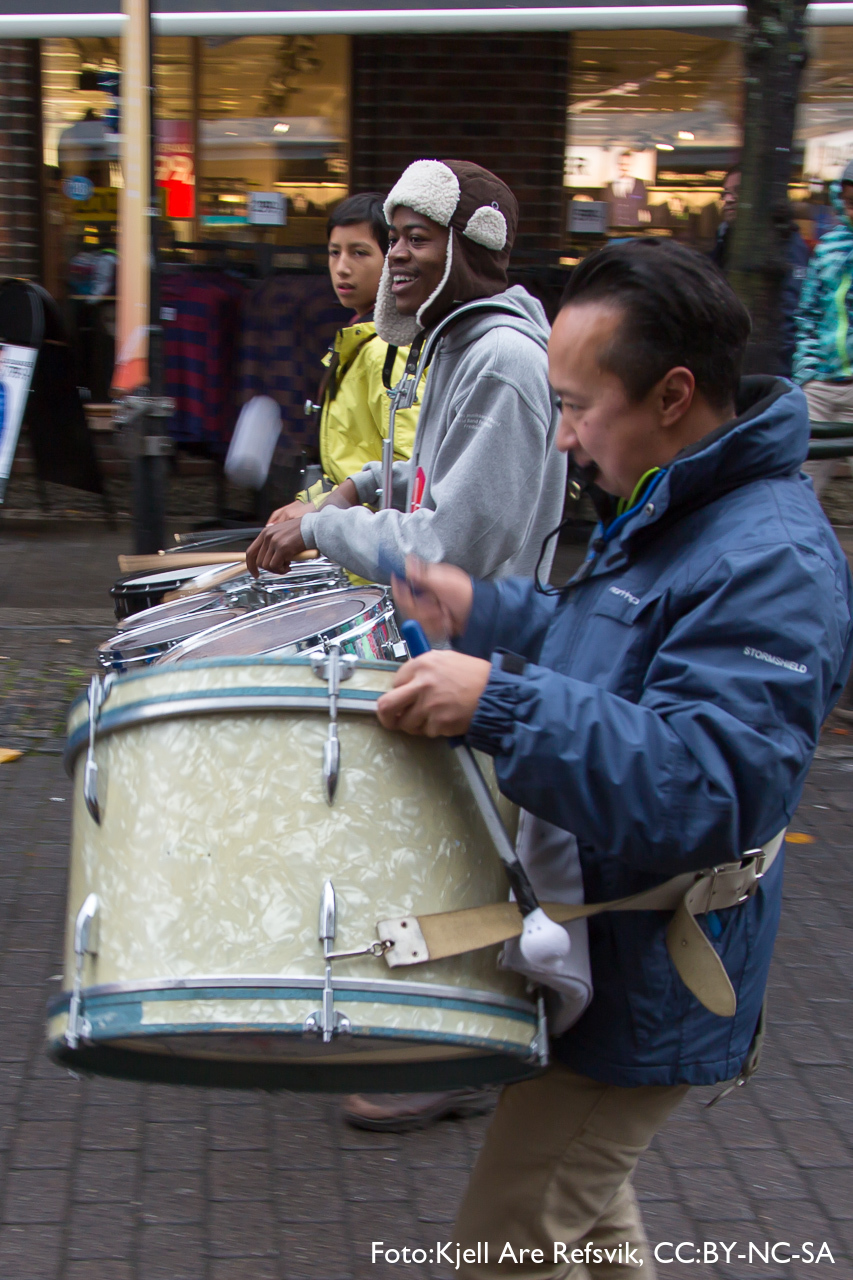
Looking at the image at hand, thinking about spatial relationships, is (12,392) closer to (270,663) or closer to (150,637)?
(150,637)

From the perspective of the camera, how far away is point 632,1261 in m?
1.99

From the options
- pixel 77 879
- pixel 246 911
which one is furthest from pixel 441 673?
pixel 77 879

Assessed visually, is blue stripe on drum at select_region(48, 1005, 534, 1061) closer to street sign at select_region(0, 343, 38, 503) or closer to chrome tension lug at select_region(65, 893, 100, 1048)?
chrome tension lug at select_region(65, 893, 100, 1048)

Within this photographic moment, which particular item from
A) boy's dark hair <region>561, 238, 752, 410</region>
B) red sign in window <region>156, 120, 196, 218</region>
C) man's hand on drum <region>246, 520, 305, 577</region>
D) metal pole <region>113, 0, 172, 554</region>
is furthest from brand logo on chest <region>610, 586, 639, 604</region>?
red sign in window <region>156, 120, 196, 218</region>

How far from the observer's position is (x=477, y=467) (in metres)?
2.44

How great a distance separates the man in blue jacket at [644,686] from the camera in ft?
4.88

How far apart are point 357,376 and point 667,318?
6.44ft

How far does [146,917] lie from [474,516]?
1107mm

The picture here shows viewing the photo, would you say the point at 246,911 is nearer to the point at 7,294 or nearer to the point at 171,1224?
the point at 171,1224

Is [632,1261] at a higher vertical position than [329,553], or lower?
lower

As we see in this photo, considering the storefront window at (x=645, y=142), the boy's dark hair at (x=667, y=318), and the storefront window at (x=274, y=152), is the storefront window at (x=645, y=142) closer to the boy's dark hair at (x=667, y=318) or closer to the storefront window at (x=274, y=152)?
the storefront window at (x=274, y=152)

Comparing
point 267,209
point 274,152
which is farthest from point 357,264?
point 274,152

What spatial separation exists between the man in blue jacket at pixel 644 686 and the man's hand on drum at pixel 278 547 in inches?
31.6

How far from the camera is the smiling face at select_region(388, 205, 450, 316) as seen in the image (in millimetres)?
2664
